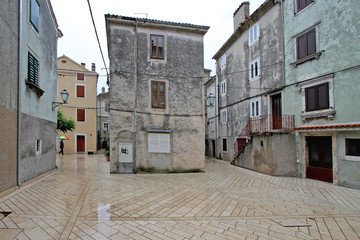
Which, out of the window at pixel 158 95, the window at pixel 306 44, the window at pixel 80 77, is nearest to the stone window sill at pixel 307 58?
the window at pixel 306 44

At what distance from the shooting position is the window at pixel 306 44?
10.2 meters

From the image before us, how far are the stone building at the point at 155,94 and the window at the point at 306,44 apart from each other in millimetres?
5217

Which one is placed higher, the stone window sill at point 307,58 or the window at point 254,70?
the window at point 254,70

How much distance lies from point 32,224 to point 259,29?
51.4 ft

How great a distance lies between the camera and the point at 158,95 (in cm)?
1159

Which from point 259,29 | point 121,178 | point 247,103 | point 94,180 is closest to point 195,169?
point 121,178

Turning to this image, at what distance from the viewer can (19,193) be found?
22.0 feet

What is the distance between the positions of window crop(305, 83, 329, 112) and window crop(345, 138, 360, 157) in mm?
1791

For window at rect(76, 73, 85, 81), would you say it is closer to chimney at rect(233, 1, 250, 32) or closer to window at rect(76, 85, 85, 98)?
window at rect(76, 85, 85, 98)

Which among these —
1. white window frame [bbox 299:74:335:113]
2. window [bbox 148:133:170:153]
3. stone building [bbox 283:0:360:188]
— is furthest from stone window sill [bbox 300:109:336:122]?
window [bbox 148:133:170:153]

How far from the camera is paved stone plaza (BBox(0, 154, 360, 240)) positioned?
13.9 ft

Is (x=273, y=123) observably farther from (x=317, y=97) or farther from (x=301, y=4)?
(x=301, y=4)

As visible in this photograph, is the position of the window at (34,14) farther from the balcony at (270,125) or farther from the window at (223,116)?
the window at (223,116)

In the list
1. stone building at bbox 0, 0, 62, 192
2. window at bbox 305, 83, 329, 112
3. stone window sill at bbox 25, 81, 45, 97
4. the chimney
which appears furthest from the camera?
the chimney
